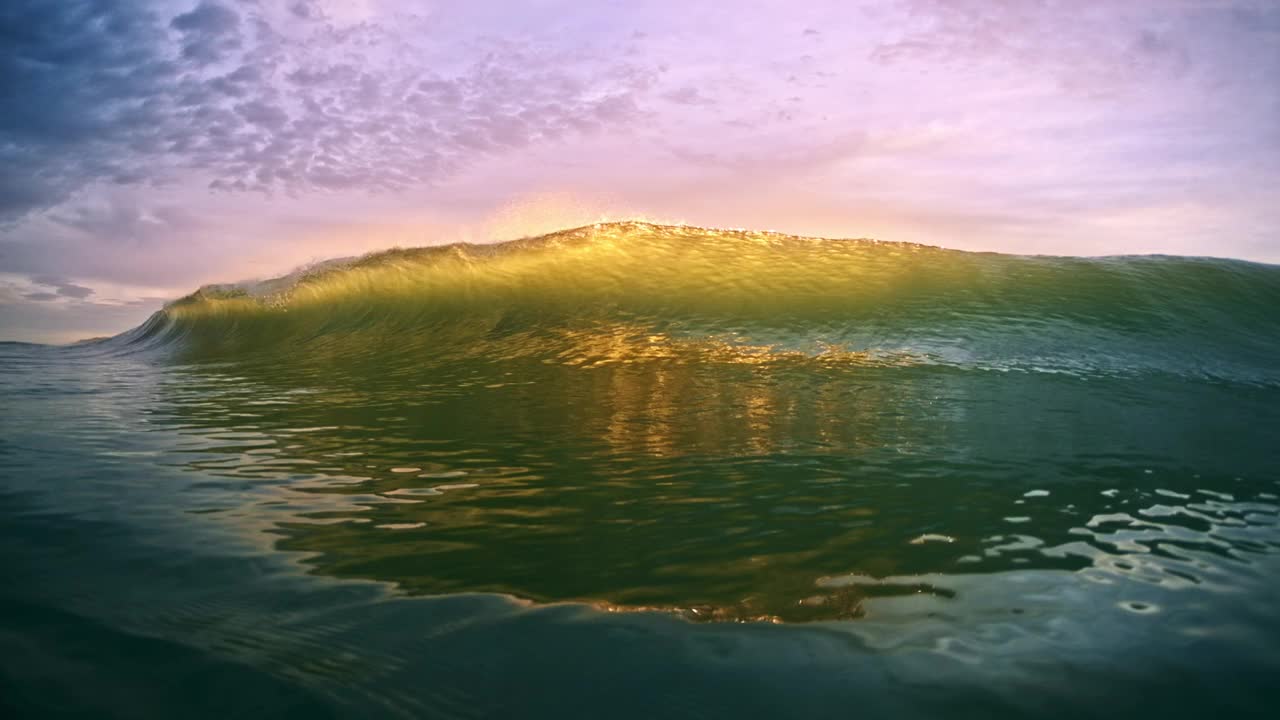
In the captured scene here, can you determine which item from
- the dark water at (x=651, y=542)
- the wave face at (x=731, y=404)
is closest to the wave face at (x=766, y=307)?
the wave face at (x=731, y=404)

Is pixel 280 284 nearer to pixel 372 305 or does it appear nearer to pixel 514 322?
pixel 372 305

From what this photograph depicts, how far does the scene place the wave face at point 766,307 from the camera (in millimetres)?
8102

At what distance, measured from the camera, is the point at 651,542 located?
2.45 m

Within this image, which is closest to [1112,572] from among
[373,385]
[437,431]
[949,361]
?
[437,431]

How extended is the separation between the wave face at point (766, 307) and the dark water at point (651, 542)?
757 mm

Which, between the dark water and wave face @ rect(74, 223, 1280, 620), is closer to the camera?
the dark water

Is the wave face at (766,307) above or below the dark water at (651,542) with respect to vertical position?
above

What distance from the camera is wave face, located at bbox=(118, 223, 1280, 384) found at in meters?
8.10

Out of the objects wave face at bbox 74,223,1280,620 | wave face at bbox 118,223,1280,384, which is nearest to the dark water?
wave face at bbox 74,223,1280,620

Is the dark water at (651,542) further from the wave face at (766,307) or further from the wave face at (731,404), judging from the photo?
the wave face at (766,307)

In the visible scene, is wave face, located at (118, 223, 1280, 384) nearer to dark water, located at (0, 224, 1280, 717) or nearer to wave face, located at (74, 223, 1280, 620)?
wave face, located at (74, 223, 1280, 620)

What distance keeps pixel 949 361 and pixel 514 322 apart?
521 centimetres

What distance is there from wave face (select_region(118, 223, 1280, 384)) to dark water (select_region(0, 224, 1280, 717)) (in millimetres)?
757

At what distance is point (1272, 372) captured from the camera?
7.78m
